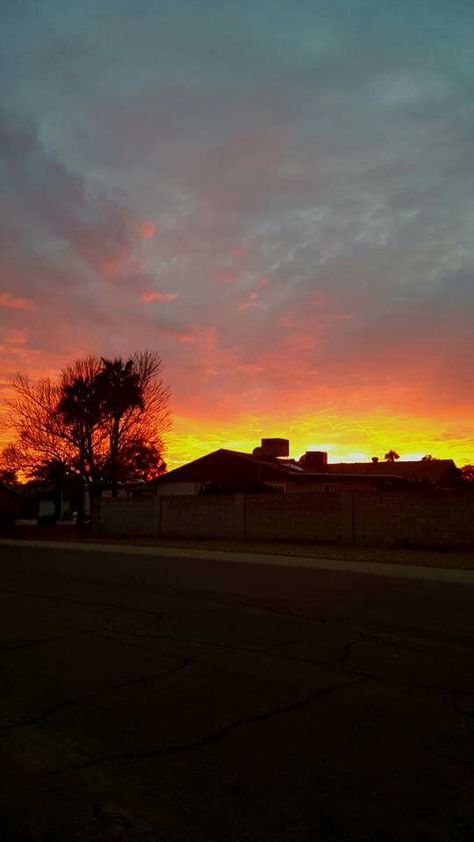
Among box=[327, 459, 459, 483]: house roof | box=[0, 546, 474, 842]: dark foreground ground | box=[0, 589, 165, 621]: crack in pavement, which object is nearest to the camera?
box=[0, 546, 474, 842]: dark foreground ground

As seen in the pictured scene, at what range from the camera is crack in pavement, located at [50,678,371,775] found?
14.6 feet

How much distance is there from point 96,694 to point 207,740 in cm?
151

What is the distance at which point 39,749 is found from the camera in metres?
4.70

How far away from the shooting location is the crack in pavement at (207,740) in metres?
4.44

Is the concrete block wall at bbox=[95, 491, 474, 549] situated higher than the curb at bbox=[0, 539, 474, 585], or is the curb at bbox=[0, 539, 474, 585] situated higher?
the concrete block wall at bbox=[95, 491, 474, 549]

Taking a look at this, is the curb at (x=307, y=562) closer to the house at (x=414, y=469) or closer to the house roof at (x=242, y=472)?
the house roof at (x=242, y=472)

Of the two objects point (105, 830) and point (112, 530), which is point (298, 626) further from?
point (112, 530)

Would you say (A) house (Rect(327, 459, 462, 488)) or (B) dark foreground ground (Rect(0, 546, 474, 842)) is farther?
(A) house (Rect(327, 459, 462, 488))

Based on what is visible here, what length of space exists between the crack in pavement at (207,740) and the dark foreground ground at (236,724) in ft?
0.05

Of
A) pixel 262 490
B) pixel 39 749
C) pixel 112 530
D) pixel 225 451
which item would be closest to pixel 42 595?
pixel 39 749

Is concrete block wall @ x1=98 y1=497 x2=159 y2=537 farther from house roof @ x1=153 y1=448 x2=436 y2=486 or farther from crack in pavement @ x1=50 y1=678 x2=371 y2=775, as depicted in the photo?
crack in pavement @ x1=50 y1=678 x2=371 y2=775

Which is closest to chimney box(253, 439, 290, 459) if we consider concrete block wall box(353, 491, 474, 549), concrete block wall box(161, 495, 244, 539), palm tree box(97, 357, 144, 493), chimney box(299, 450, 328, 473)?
chimney box(299, 450, 328, 473)

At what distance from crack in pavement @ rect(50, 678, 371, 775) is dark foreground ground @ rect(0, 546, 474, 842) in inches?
0.6

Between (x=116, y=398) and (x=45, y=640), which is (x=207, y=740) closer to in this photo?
(x=45, y=640)
